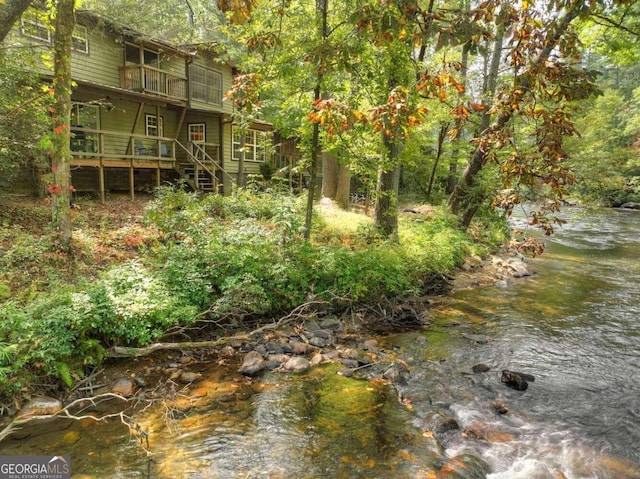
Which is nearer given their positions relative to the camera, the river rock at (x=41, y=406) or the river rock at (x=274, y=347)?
the river rock at (x=41, y=406)

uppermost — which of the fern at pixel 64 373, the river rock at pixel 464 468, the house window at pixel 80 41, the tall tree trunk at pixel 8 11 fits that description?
the house window at pixel 80 41

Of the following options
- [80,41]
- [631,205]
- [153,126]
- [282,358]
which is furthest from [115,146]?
[631,205]

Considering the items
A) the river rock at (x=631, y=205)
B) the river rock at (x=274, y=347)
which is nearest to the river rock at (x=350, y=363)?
the river rock at (x=274, y=347)

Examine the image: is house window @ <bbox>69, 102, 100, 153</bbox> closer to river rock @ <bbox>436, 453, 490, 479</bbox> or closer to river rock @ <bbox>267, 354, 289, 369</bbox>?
river rock @ <bbox>267, 354, 289, 369</bbox>

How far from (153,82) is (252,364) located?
52.4 feet

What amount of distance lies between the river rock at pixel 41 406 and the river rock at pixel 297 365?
285 centimetres

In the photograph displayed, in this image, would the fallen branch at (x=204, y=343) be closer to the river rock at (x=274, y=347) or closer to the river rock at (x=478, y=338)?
the river rock at (x=274, y=347)

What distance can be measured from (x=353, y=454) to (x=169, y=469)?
1.84 meters

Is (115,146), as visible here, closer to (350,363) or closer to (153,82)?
(153,82)

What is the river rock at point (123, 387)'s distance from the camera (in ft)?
16.3

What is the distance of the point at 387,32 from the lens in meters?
3.69

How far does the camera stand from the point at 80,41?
15453 millimetres

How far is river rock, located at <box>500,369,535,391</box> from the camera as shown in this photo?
18.4 feet

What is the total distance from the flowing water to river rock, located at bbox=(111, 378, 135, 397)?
0.47 metres
